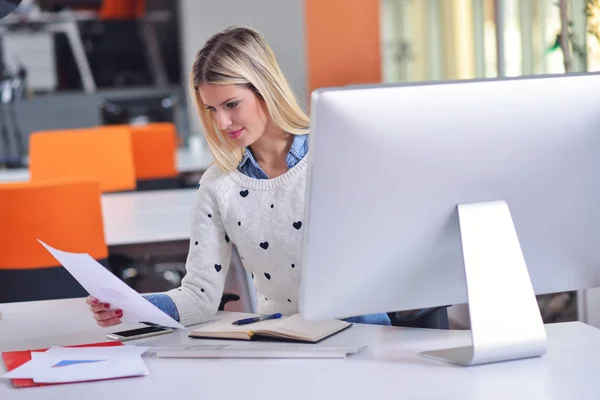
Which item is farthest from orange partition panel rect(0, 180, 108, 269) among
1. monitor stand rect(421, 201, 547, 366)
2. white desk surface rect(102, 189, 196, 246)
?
monitor stand rect(421, 201, 547, 366)

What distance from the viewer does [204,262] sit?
2170 mm

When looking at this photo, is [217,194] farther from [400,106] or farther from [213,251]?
[400,106]

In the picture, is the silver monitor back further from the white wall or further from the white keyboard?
the white wall

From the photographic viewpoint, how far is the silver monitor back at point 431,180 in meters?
1.51

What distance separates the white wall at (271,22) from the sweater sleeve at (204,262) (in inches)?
223

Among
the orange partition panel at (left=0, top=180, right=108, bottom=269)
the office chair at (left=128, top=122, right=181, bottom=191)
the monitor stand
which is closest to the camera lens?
the monitor stand

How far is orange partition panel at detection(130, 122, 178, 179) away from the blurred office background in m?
0.22

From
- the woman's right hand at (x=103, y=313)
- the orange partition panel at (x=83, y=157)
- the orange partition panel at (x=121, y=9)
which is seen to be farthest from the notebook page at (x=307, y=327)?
the orange partition panel at (x=121, y=9)

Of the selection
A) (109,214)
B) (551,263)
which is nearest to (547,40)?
(109,214)

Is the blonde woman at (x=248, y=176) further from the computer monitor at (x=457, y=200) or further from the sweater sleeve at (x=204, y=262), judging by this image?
the computer monitor at (x=457, y=200)

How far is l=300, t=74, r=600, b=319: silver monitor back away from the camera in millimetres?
1511

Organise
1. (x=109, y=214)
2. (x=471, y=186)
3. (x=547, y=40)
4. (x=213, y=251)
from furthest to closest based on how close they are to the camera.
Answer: (x=547, y=40)
(x=109, y=214)
(x=213, y=251)
(x=471, y=186)

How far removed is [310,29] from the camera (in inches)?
286

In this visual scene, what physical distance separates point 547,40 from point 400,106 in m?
4.18
